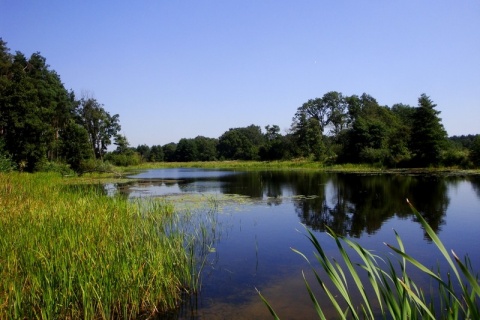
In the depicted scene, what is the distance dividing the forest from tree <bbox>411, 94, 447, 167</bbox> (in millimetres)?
90

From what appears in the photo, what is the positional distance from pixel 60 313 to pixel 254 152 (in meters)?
75.3

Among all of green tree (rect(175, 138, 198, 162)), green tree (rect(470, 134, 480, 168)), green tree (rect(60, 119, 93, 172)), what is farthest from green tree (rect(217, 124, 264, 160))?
green tree (rect(470, 134, 480, 168))

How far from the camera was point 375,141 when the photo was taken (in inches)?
1820

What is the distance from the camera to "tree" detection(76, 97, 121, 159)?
5312 centimetres

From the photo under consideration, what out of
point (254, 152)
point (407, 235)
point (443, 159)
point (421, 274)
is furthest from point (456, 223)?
point (254, 152)

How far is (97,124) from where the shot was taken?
2158 inches

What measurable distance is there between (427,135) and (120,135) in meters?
47.2

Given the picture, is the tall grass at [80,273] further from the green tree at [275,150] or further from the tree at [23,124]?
the green tree at [275,150]

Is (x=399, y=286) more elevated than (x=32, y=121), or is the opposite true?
(x=32, y=121)

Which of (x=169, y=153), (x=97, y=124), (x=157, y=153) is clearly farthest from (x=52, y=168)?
(x=157, y=153)

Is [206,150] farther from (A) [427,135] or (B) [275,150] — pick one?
(A) [427,135]

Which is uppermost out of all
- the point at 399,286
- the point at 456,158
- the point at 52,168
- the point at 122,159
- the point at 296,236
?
the point at 122,159

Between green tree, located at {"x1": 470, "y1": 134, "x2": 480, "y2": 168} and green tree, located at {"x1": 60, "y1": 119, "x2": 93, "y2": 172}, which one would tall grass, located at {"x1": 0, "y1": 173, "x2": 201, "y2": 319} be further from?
green tree, located at {"x1": 470, "y1": 134, "x2": 480, "y2": 168}

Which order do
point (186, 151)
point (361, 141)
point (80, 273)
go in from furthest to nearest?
point (186, 151) < point (361, 141) < point (80, 273)
